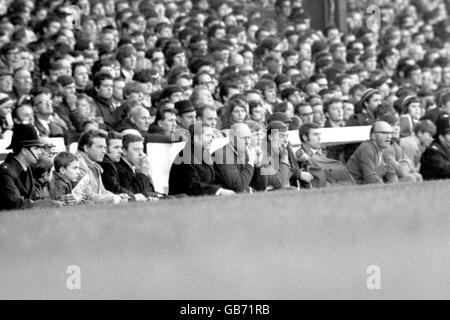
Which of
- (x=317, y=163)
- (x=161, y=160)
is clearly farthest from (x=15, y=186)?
(x=317, y=163)

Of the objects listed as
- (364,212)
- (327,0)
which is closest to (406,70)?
(327,0)

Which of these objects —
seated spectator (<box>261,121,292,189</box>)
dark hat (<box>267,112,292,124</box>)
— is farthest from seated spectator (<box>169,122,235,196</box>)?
dark hat (<box>267,112,292,124</box>)

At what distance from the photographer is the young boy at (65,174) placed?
10.3 meters

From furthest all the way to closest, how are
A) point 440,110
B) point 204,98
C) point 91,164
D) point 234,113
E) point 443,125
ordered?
1. point 440,110
2. point 204,98
3. point 443,125
4. point 234,113
5. point 91,164

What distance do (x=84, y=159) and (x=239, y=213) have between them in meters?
3.26

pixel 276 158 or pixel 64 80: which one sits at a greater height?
pixel 64 80

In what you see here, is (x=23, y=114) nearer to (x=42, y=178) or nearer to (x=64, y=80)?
(x=64, y=80)

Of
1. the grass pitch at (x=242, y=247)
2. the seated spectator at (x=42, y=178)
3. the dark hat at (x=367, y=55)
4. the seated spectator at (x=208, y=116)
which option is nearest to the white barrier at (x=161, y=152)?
the seated spectator at (x=208, y=116)

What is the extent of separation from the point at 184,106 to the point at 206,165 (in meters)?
1.95

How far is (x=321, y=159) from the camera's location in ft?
41.7

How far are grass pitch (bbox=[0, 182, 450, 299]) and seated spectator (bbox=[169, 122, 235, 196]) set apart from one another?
2.73 metres

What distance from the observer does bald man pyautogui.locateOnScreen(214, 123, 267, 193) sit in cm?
1129

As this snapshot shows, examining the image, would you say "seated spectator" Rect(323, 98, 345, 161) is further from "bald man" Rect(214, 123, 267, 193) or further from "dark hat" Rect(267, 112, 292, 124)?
"bald man" Rect(214, 123, 267, 193)

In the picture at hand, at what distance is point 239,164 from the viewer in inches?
449
